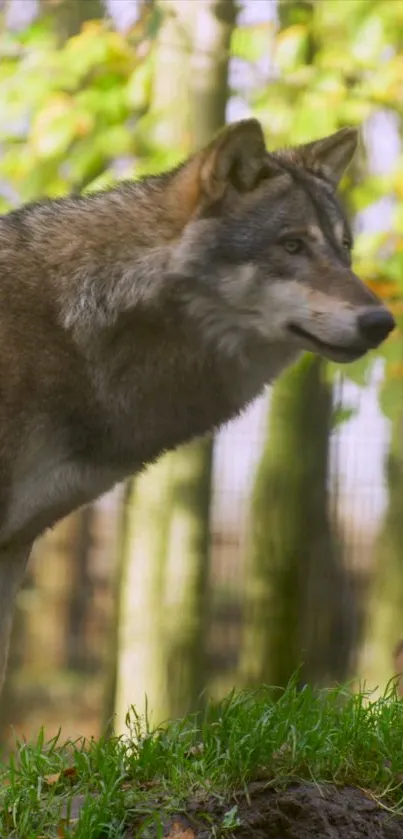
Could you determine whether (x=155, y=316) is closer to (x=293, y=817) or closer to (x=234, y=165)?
(x=234, y=165)

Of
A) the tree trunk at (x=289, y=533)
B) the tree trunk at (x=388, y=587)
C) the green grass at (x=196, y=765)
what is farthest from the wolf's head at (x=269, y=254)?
the tree trunk at (x=388, y=587)

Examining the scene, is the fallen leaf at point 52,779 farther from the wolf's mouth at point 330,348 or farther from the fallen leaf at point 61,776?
the wolf's mouth at point 330,348

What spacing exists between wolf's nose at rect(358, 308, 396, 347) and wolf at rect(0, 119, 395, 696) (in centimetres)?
3

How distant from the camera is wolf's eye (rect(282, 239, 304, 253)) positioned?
12.9ft

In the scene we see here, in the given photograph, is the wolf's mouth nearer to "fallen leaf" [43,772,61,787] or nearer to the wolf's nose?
the wolf's nose

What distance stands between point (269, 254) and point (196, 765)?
1.76 m

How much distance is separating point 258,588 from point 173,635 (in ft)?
2.27

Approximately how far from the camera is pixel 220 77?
7.02m

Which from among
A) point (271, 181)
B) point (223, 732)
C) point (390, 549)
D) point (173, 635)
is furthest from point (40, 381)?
point (390, 549)

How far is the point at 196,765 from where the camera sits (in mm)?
3828

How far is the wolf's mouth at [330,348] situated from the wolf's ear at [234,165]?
59 centimetres

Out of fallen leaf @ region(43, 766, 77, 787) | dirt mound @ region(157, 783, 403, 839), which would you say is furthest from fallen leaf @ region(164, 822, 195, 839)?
fallen leaf @ region(43, 766, 77, 787)

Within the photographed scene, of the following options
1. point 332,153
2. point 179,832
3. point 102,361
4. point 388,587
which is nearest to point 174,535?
point 388,587

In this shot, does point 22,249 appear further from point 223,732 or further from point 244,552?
point 244,552
